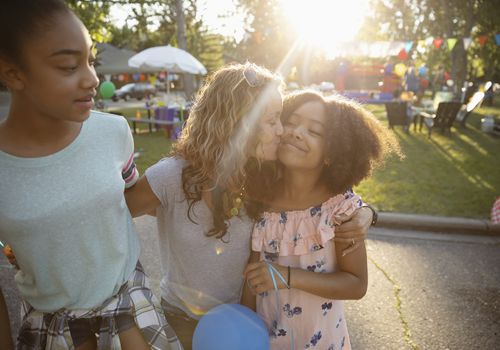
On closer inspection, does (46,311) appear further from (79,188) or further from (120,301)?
(79,188)

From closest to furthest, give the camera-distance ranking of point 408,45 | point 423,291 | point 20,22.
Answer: point 20,22 → point 423,291 → point 408,45

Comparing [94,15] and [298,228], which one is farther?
[94,15]

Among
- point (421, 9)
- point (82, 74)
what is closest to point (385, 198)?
point (82, 74)

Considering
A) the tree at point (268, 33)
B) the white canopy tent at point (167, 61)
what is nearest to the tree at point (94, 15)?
the white canopy tent at point (167, 61)

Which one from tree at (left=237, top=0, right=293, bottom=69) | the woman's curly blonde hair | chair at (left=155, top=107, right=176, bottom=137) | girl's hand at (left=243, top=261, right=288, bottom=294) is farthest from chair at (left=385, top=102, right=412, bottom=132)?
tree at (left=237, top=0, right=293, bottom=69)

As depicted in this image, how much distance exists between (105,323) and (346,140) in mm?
1226

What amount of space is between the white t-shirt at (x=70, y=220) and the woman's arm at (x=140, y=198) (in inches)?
7.2

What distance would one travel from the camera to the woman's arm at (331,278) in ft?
5.15

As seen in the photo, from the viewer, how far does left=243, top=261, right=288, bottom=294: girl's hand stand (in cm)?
155

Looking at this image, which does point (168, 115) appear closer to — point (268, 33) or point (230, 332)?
point (230, 332)

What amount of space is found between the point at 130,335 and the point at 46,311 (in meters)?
0.30

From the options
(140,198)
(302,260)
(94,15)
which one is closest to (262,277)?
(302,260)

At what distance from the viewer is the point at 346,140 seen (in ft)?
5.52

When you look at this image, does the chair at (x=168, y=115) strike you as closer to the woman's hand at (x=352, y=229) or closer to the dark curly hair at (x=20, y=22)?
the woman's hand at (x=352, y=229)
